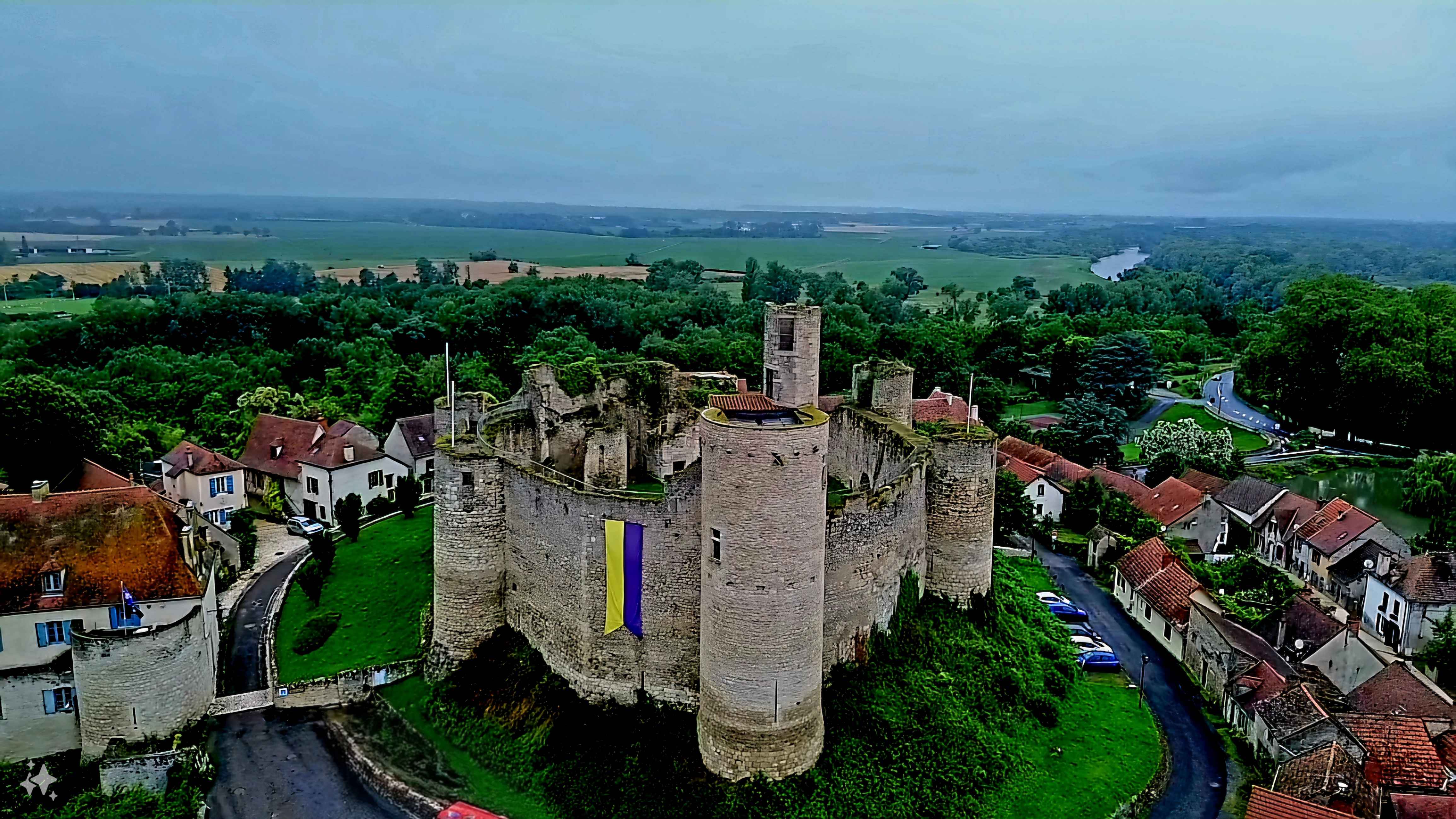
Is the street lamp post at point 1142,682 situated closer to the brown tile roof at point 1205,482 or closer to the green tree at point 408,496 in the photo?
the brown tile roof at point 1205,482

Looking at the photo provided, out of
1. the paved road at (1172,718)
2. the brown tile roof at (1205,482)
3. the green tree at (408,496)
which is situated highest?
the green tree at (408,496)

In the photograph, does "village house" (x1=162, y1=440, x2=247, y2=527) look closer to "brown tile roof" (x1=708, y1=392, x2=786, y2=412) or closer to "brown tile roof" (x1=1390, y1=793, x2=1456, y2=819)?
"brown tile roof" (x1=708, y1=392, x2=786, y2=412)

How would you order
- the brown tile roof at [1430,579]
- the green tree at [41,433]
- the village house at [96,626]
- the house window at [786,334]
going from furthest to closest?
the green tree at [41,433] → the brown tile roof at [1430,579] → the house window at [786,334] → the village house at [96,626]

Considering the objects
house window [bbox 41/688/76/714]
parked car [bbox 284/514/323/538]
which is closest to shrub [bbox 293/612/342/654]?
house window [bbox 41/688/76/714]

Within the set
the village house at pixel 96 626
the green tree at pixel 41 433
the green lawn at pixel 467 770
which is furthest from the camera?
the green tree at pixel 41 433

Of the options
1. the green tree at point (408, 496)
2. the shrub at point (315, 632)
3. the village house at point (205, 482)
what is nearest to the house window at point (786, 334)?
the shrub at point (315, 632)

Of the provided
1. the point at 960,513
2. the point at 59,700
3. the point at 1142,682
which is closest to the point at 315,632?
the point at 59,700

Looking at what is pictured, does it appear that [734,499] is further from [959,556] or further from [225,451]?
[225,451]

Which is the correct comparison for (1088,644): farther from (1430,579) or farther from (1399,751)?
(1430,579)
